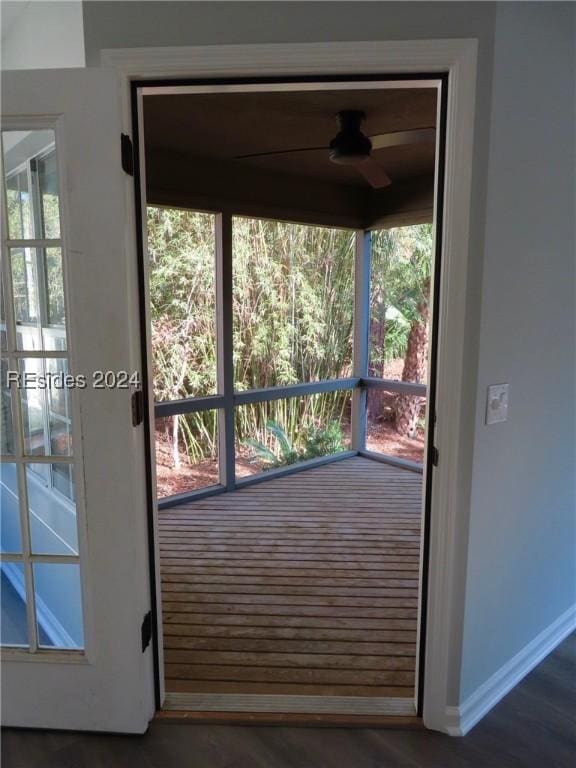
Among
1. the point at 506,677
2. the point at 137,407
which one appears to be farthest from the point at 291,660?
the point at 137,407

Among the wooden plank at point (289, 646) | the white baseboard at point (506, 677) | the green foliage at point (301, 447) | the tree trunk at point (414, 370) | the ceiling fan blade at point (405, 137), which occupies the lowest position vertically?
the wooden plank at point (289, 646)

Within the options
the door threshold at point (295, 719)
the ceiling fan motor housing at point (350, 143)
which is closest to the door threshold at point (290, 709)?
the door threshold at point (295, 719)

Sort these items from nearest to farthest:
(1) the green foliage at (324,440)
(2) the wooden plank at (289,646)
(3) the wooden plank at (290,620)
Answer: (2) the wooden plank at (289,646)
(3) the wooden plank at (290,620)
(1) the green foliage at (324,440)

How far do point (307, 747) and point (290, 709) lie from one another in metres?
0.17

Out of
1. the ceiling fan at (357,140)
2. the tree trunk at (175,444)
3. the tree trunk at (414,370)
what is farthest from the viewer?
the tree trunk at (414,370)

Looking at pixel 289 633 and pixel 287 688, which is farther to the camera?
pixel 289 633

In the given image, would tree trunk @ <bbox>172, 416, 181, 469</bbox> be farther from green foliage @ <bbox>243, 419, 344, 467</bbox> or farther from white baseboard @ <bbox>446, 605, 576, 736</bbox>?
white baseboard @ <bbox>446, 605, 576, 736</bbox>

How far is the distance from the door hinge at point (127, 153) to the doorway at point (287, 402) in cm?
17

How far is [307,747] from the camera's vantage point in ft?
5.52

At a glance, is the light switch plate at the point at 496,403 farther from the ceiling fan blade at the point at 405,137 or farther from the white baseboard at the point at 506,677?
the ceiling fan blade at the point at 405,137

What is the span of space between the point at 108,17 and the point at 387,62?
0.80 m

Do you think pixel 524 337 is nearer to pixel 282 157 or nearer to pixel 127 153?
pixel 127 153

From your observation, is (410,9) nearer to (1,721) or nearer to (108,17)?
(108,17)

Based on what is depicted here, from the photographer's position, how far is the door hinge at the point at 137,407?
1571 mm
